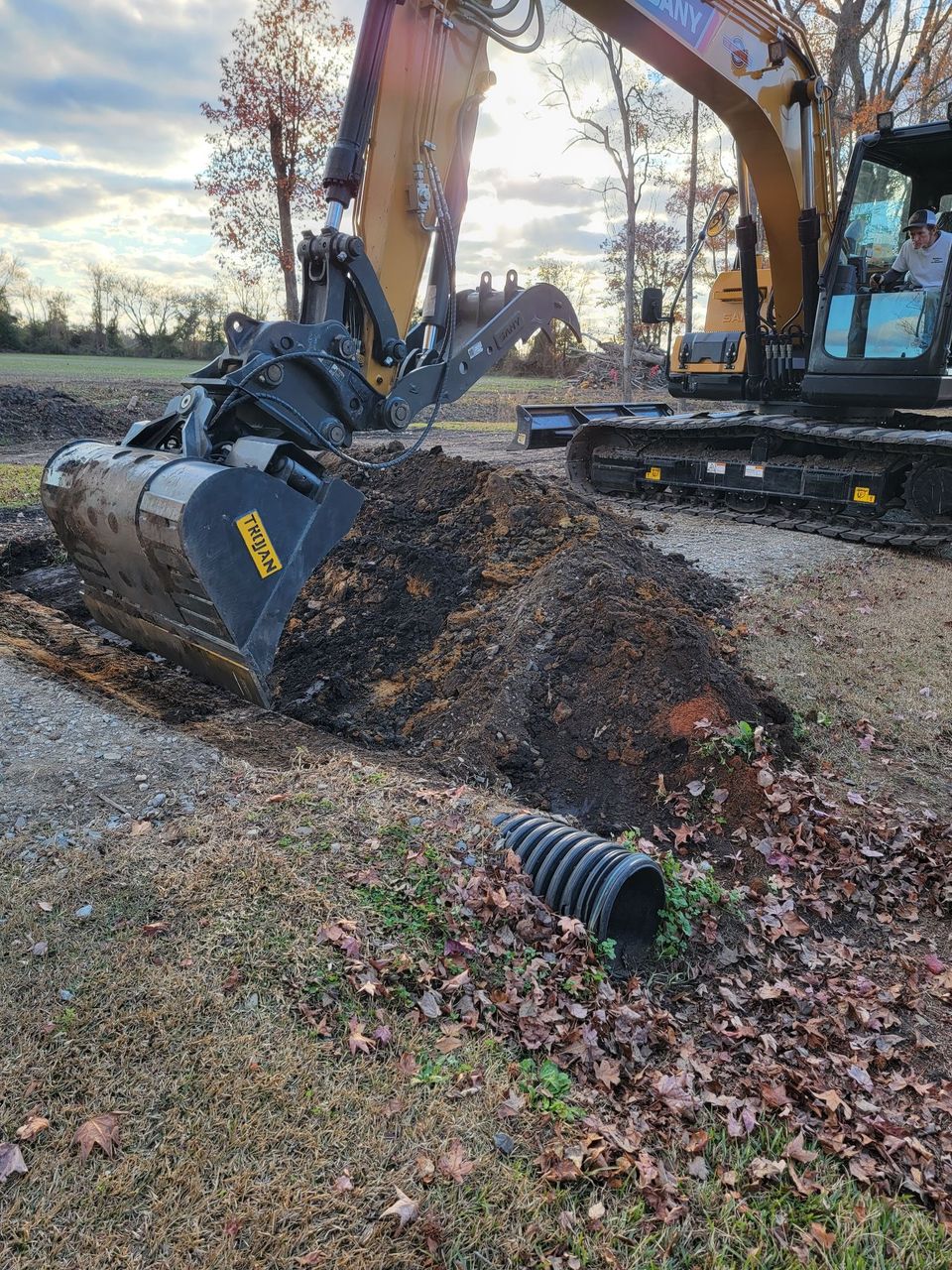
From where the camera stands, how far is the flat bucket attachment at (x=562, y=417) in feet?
40.5

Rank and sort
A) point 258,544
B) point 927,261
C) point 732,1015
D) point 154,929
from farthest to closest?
point 927,261
point 258,544
point 732,1015
point 154,929

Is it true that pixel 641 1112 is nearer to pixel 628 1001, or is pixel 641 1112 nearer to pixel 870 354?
pixel 628 1001

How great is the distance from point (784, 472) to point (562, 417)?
3.94 metres

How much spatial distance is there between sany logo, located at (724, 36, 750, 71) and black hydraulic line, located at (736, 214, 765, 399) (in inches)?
74.1

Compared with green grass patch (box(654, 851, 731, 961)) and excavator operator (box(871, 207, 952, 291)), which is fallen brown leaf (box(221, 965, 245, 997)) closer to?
green grass patch (box(654, 851, 731, 961))

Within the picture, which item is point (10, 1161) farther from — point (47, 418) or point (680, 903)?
point (47, 418)

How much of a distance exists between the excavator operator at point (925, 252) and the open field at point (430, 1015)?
5.11 meters

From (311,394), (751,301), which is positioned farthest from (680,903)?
(751,301)

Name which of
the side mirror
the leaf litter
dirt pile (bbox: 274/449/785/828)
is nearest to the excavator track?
the side mirror

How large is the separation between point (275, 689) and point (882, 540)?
6.08m

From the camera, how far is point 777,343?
32.7ft

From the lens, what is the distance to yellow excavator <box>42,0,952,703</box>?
4.73 metres

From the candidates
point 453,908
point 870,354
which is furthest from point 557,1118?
point 870,354

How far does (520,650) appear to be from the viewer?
5297mm
